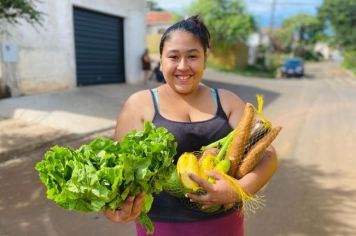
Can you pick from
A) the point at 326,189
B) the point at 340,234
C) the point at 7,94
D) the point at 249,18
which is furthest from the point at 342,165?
the point at 249,18

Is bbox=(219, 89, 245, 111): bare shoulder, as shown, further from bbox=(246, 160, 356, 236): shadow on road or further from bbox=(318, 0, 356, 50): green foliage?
bbox=(318, 0, 356, 50): green foliage

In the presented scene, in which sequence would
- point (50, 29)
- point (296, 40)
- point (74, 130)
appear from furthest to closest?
point (296, 40) → point (50, 29) → point (74, 130)

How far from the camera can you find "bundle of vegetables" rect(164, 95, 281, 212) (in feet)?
4.88

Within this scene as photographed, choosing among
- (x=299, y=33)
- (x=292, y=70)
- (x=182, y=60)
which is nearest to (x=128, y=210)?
(x=182, y=60)

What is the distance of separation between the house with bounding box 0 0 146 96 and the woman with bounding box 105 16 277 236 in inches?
304

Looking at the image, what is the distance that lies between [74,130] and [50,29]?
4767 millimetres

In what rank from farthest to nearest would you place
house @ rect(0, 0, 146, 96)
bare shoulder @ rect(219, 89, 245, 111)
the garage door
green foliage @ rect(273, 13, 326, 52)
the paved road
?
green foliage @ rect(273, 13, 326, 52), the garage door, house @ rect(0, 0, 146, 96), the paved road, bare shoulder @ rect(219, 89, 245, 111)

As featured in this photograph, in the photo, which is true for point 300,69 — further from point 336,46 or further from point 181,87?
point 181,87

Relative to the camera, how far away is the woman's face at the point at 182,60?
67.7 inches

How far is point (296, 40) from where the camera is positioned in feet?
237

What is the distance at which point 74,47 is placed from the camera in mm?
12602

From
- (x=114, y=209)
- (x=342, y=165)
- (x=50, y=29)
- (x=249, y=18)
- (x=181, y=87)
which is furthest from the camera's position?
(x=249, y=18)

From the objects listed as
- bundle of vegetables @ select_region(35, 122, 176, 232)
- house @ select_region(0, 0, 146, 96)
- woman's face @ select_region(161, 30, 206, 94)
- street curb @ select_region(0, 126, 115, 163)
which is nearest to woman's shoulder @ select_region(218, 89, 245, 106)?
woman's face @ select_region(161, 30, 206, 94)

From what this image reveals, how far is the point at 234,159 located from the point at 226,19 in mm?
29754
